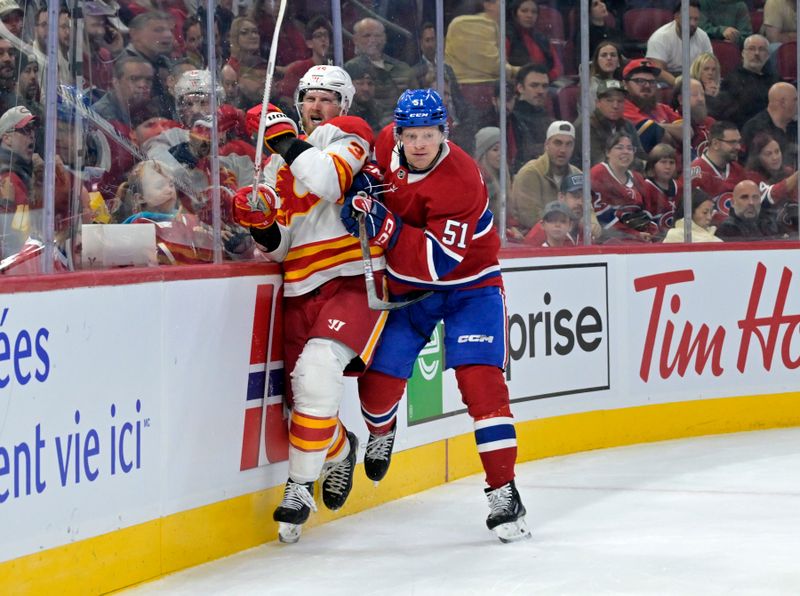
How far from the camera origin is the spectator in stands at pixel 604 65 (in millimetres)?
6086

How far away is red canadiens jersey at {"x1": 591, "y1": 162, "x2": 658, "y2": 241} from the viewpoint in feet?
19.9

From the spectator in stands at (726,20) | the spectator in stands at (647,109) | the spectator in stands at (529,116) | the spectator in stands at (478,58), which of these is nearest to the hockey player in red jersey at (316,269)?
the spectator in stands at (478,58)

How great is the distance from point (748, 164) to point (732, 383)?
3.58 feet

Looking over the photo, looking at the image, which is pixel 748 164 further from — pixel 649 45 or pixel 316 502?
pixel 316 502

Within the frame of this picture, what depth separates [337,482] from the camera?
4.17 m

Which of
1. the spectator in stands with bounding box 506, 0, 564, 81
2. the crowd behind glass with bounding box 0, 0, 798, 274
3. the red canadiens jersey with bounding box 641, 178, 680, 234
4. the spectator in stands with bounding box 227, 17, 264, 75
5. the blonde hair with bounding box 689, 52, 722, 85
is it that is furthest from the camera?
the blonde hair with bounding box 689, 52, 722, 85

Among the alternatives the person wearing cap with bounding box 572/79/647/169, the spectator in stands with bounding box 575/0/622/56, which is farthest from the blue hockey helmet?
the spectator in stands with bounding box 575/0/622/56

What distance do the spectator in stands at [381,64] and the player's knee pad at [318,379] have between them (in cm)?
121

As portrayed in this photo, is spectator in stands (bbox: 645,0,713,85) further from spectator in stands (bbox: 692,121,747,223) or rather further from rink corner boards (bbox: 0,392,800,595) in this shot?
Answer: rink corner boards (bbox: 0,392,800,595)

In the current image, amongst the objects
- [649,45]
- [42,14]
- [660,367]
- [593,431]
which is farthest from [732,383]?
[42,14]

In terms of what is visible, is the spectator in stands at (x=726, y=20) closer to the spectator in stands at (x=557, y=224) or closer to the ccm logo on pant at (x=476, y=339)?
the spectator in stands at (x=557, y=224)

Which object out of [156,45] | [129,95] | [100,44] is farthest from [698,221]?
[100,44]

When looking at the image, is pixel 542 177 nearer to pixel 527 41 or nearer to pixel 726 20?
pixel 527 41

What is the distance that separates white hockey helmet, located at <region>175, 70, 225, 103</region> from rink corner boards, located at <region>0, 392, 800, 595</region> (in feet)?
3.84
